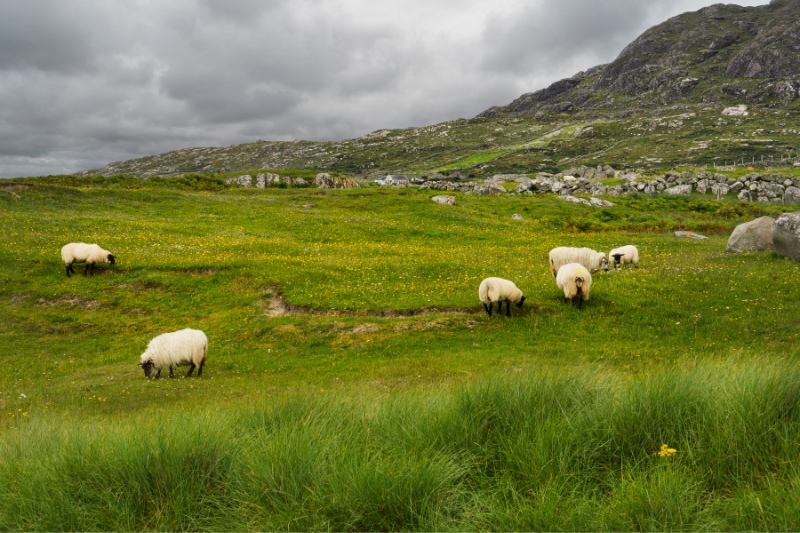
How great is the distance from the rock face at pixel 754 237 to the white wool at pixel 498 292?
671 inches

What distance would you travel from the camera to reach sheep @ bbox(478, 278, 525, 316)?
64.0ft

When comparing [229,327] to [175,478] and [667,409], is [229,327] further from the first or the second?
[667,409]

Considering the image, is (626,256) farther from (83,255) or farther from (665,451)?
(83,255)

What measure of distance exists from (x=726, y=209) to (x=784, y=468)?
64.6 meters

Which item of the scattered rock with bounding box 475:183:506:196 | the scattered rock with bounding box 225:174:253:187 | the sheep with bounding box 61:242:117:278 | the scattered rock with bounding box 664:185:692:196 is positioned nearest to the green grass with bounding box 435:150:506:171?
the scattered rock with bounding box 475:183:506:196

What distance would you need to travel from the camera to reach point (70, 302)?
82.4 ft

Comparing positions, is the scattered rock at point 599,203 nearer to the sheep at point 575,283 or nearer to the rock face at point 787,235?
the rock face at point 787,235

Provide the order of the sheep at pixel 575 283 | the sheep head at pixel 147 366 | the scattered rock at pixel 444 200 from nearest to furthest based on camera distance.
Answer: the sheep head at pixel 147 366 → the sheep at pixel 575 283 → the scattered rock at pixel 444 200

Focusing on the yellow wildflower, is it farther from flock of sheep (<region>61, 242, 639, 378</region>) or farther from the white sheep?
the white sheep

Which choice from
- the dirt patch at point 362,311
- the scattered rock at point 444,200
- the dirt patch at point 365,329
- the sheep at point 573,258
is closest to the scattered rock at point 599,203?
the scattered rock at point 444,200

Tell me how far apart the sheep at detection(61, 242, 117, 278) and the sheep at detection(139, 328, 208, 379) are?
51.7ft

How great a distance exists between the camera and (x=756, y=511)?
4.29 m

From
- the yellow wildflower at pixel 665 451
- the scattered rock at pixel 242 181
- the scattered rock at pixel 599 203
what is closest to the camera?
the yellow wildflower at pixel 665 451

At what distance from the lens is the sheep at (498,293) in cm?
1950
